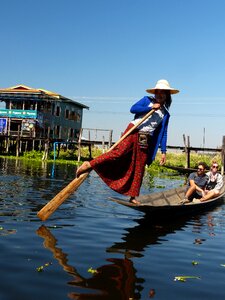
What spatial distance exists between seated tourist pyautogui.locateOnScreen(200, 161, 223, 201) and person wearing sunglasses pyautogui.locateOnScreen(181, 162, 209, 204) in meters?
0.21

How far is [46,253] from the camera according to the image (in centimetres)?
491

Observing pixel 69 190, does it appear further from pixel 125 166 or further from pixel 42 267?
pixel 42 267

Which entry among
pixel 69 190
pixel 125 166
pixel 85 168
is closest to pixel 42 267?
pixel 69 190

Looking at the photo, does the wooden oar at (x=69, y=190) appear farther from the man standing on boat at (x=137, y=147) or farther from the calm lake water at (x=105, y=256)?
the calm lake water at (x=105, y=256)

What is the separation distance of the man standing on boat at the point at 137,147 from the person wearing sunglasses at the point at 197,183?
3.33m

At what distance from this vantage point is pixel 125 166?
21.9 feet

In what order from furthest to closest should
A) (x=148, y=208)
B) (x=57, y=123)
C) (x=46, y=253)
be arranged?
1. (x=57, y=123)
2. (x=148, y=208)
3. (x=46, y=253)

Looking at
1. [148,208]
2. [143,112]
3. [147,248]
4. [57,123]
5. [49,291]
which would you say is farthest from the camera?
[57,123]

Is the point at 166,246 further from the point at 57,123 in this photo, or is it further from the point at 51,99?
the point at 57,123

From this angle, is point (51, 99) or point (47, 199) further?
point (51, 99)

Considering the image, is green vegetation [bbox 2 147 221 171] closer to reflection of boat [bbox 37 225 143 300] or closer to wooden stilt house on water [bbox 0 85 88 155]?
wooden stilt house on water [bbox 0 85 88 155]

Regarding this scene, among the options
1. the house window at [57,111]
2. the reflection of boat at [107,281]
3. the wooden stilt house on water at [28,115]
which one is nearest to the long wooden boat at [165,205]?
the reflection of boat at [107,281]

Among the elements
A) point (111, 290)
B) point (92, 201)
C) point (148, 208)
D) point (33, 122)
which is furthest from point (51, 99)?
point (111, 290)

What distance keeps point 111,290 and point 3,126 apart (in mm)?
36910
